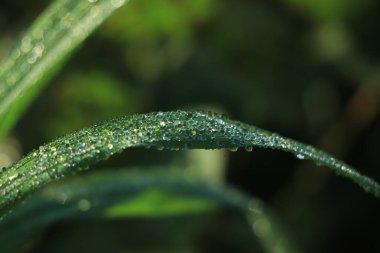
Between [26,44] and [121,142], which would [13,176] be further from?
[26,44]

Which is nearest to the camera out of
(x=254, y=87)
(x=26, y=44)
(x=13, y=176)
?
(x=13, y=176)

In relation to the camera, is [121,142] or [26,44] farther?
[26,44]

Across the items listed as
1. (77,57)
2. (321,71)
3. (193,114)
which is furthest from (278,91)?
(193,114)

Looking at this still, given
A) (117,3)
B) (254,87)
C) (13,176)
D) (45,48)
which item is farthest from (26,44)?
(254,87)

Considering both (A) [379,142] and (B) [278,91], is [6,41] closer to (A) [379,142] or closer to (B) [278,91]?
(B) [278,91]

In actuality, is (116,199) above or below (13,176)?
above

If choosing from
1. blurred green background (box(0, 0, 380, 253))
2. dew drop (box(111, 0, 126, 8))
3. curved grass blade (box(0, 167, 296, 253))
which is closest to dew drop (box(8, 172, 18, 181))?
curved grass blade (box(0, 167, 296, 253))
